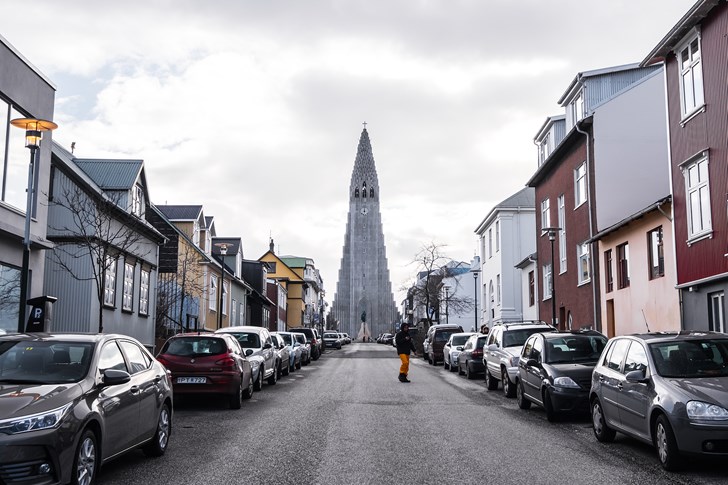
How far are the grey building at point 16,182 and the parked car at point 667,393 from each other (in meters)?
13.1

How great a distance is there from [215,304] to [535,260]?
1933 cm

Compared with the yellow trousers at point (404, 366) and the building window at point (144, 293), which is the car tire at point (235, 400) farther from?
the building window at point (144, 293)

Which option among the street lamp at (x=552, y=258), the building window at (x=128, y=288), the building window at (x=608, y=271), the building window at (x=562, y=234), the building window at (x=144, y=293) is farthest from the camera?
the building window at (x=562, y=234)

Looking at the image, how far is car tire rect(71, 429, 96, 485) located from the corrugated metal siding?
14.1 meters

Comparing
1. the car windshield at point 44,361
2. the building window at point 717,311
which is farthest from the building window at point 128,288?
the car windshield at point 44,361

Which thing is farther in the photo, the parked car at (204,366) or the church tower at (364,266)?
the church tower at (364,266)

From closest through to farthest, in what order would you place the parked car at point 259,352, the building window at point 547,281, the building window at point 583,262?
the parked car at point 259,352 < the building window at point 583,262 < the building window at point 547,281

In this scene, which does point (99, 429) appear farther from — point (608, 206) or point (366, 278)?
point (366, 278)

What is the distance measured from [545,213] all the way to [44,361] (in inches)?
1239

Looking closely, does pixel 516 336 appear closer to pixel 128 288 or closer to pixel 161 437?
pixel 161 437

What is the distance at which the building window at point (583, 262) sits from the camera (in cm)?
2952

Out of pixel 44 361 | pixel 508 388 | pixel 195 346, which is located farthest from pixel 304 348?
pixel 44 361

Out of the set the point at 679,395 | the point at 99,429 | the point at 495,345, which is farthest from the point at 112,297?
the point at 679,395

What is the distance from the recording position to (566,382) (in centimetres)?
1346
